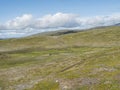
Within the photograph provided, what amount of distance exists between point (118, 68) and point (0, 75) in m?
39.6

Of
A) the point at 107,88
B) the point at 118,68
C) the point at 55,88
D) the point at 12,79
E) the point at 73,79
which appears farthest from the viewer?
the point at 12,79

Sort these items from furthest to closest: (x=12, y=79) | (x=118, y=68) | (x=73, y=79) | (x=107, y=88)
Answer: (x=12, y=79)
(x=118, y=68)
(x=73, y=79)
(x=107, y=88)

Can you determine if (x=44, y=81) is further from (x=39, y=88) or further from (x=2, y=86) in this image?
(x=2, y=86)

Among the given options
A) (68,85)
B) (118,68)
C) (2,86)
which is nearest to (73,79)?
(68,85)

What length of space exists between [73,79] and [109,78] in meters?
A: 8.31

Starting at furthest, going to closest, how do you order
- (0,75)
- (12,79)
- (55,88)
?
(0,75) < (12,79) < (55,88)

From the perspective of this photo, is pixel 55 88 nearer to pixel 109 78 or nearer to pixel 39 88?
pixel 39 88

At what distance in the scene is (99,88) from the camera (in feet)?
160

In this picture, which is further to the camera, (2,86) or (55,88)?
(2,86)

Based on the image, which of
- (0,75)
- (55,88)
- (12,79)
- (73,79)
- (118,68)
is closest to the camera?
(55,88)

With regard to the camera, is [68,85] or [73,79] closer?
[68,85]

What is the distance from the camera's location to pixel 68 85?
53.7 m

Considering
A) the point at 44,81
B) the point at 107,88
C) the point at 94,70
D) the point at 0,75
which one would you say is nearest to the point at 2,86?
the point at 44,81

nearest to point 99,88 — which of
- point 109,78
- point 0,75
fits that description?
point 109,78
